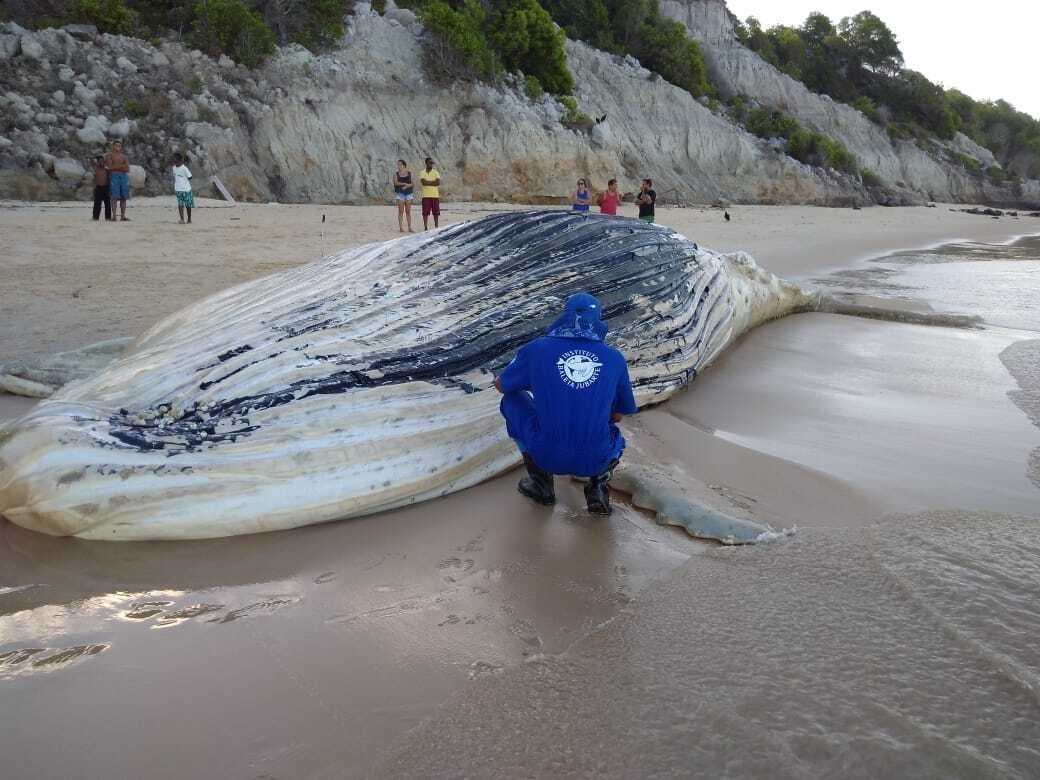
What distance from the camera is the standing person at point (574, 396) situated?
10.8 feet

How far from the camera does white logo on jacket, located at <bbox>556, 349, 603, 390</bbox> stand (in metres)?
3.28

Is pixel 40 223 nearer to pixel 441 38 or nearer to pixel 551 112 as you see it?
pixel 441 38

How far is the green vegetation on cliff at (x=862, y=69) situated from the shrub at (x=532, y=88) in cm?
2378

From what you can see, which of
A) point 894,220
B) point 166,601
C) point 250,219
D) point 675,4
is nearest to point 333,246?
point 250,219

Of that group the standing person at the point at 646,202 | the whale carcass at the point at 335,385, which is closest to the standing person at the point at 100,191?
the standing person at the point at 646,202

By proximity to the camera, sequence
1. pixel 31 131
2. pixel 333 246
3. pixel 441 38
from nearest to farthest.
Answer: pixel 333 246 → pixel 31 131 → pixel 441 38

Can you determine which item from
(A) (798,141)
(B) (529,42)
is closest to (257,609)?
(B) (529,42)

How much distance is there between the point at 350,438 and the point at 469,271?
1582 millimetres

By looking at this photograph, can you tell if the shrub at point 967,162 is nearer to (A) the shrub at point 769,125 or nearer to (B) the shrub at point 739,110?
(A) the shrub at point 769,125

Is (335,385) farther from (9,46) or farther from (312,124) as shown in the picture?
(9,46)

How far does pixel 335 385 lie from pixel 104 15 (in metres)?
21.4

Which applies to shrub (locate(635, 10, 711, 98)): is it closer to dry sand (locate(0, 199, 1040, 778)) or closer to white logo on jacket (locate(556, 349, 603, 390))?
dry sand (locate(0, 199, 1040, 778))

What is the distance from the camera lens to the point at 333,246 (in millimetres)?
11414

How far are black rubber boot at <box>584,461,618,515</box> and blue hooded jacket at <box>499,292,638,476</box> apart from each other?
0.05m
